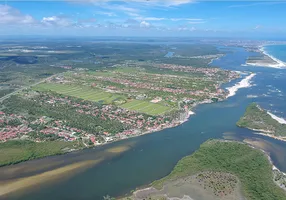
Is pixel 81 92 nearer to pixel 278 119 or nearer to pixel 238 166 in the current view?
pixel 278 119

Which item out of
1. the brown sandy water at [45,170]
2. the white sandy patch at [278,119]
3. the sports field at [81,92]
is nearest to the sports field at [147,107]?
the sports field at [81,92]

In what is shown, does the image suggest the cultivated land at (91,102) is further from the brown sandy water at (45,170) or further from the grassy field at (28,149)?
the brown sandy water at (45,170)

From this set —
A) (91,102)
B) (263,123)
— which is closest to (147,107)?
(91,102)

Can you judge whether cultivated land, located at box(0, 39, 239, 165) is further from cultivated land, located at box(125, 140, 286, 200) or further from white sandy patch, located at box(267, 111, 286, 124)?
white sandy patch, located at box(267, 111, 286, 124)

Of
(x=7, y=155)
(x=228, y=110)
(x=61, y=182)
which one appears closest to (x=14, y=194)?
(x=61, y=182)

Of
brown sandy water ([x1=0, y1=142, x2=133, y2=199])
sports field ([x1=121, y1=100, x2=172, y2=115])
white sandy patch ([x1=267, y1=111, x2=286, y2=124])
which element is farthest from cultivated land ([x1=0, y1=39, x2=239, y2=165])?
white sandy patch ([x1=267, y1=111, x2=286, y2=124])

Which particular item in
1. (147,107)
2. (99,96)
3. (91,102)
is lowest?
(147,107)
